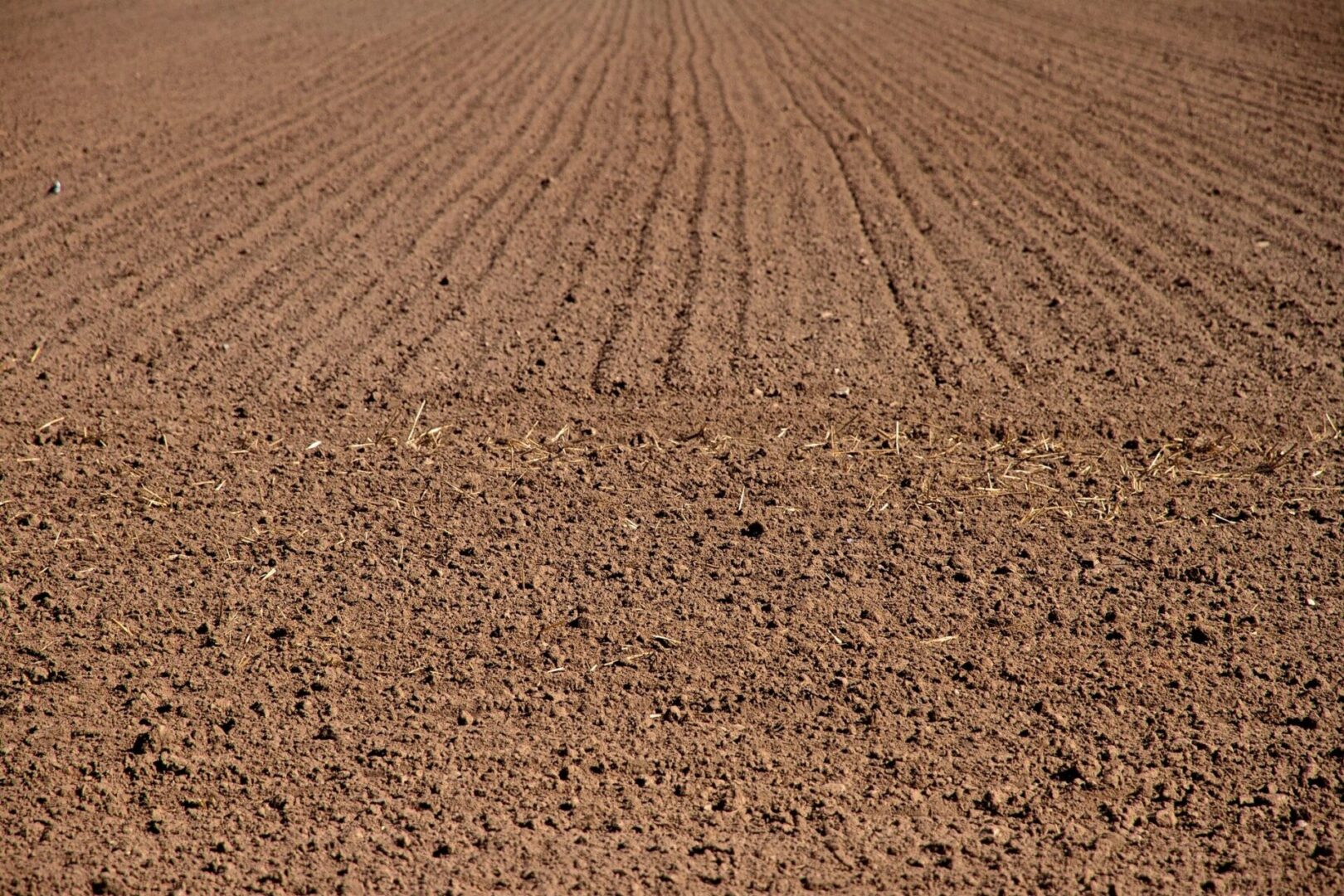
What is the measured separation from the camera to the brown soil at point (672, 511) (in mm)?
3377

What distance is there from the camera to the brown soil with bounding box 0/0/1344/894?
338 centimetres

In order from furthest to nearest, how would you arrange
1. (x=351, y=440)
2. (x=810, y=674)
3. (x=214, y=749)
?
(x=351, y=440), (x=810, y=674), (x=214, y=749)

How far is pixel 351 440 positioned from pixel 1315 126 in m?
10.0

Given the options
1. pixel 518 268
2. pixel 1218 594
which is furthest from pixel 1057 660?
pixel 518 268

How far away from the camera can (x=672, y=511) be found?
197 inches

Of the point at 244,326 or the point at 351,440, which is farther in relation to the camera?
the point at 244,326

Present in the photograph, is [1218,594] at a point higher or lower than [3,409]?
lower

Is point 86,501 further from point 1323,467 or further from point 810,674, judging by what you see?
point 1323,467

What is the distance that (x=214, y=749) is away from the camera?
3.61 meters

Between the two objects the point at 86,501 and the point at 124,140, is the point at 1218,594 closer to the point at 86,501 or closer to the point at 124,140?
the point at 86,501

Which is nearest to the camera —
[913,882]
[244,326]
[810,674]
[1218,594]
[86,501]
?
[913,882]

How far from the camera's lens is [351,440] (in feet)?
18.3

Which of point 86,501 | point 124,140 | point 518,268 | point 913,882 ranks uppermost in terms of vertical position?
point 124,140

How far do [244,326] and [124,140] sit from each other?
5039 millimetres
